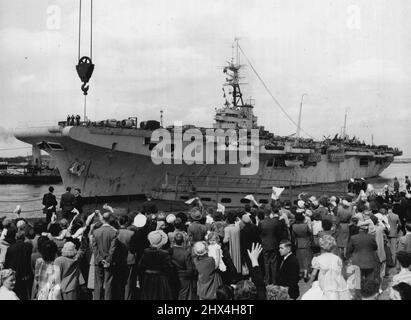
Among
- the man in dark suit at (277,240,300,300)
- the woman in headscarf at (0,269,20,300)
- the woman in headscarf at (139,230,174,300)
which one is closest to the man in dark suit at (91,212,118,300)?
the woman in headscarf at (139,230,174,300)

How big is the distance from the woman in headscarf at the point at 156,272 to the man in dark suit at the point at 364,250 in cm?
309

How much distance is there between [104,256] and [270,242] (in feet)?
9.06

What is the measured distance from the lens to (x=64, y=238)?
645 cm

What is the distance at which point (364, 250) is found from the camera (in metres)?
6.57

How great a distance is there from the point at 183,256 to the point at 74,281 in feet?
4.50

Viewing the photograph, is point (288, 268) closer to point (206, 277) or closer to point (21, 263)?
point (206, 277)

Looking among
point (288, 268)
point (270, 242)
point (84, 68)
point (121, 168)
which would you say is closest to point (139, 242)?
point (270, 242)

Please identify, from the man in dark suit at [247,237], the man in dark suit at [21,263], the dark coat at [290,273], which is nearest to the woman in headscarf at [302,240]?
the man in dark suit at [247,237]

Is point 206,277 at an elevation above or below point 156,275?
below

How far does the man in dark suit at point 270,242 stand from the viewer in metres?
7.23

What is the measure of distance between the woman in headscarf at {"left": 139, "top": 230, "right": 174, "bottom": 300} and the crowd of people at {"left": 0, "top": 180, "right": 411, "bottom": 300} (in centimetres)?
1

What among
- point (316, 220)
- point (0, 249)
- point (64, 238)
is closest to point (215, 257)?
point (64, 238)

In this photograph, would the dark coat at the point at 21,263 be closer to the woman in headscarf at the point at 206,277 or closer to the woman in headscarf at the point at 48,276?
the woman in headscarf at the point at 48,276
